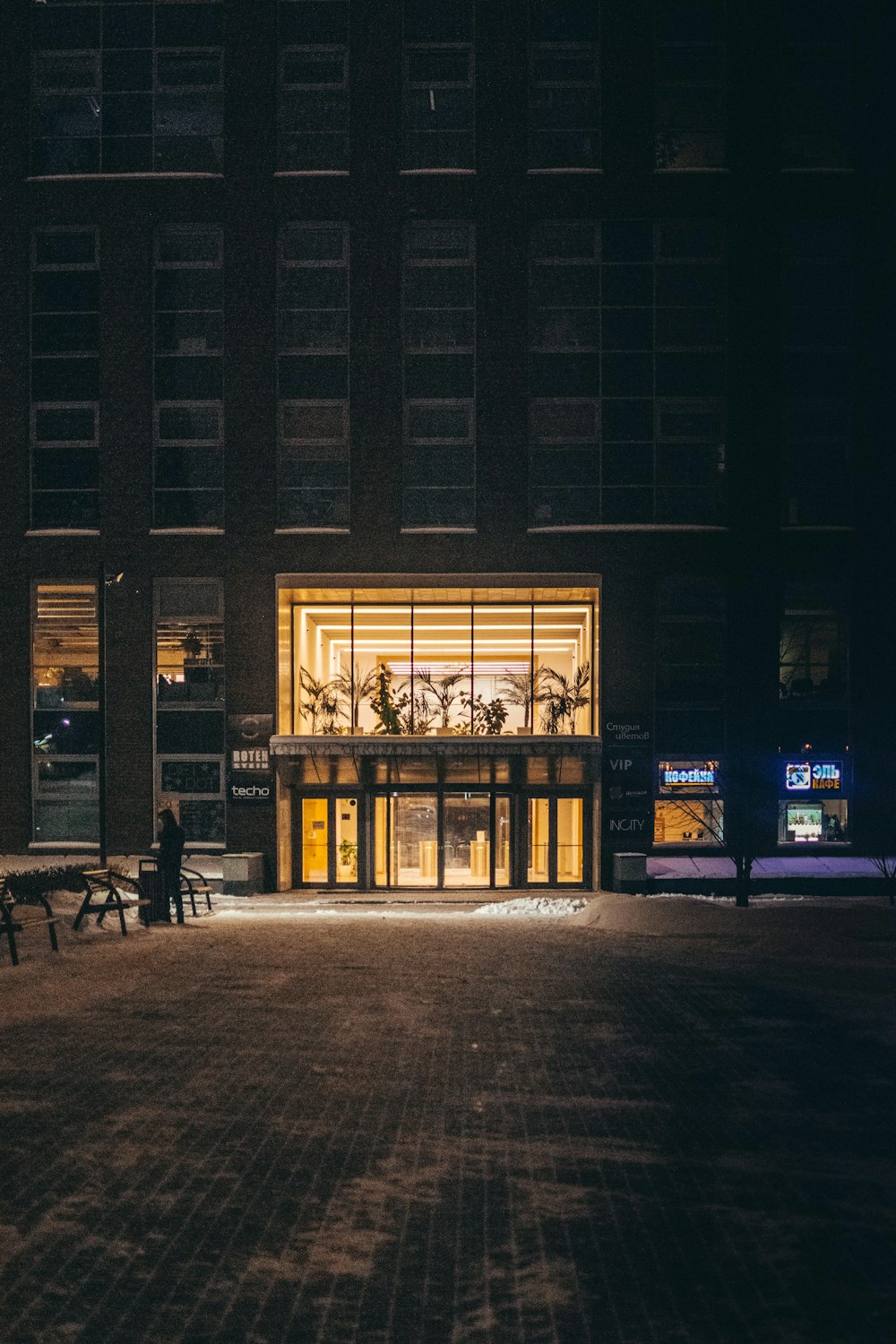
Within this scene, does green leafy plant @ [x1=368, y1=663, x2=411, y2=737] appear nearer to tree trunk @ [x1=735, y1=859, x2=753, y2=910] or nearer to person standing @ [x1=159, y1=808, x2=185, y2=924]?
tree trunk @ [x1=735, y1=859, x2=753, y2=910]

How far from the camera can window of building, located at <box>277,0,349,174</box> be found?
2984cm

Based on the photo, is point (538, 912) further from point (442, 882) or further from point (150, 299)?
point (150, 299)

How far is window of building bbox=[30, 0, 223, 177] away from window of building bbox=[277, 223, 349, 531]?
11.4ft

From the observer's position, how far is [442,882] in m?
29.1

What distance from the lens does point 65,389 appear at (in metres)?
30.2

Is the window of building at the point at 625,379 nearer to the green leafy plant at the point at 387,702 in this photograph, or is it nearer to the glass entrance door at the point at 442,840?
the green leafy plant at the point at 387,702

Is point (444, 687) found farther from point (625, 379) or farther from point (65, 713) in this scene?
point (65, 713)

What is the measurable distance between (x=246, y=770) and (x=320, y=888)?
137 inches

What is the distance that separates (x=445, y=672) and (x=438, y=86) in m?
15.0

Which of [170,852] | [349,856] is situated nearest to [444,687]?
[349,856]

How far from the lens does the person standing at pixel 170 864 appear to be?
18.8 metres

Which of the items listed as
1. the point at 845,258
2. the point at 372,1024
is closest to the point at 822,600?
the point at 845,258

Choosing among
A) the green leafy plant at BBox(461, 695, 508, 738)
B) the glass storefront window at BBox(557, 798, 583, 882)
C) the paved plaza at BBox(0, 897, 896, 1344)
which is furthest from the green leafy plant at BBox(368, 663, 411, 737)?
the paved plaza at BBox(0, 897, 896, 1344)

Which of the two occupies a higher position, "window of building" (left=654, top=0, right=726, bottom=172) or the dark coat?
"window of building" (left=654, top=0, right=726, bottom=172)
